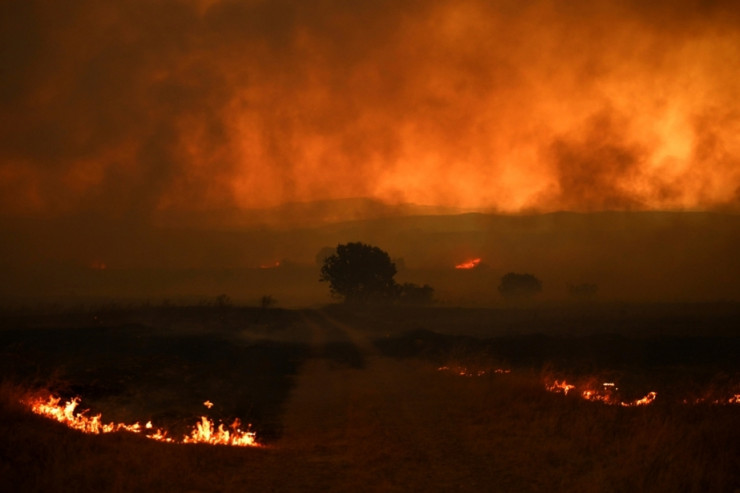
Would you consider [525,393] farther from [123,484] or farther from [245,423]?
[123,484]

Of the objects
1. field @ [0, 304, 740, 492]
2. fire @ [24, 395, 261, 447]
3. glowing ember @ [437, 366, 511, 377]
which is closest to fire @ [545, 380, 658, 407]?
field @ [0, 304, 740, 492]

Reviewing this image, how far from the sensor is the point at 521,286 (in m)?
95.6

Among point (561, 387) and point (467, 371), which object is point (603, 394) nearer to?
point (561, 387)

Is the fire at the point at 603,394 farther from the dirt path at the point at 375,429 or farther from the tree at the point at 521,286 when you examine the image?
the tree at the point at 521,286

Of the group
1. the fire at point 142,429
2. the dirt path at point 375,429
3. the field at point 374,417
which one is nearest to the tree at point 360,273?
the field at point 374,417

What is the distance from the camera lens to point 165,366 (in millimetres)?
21625

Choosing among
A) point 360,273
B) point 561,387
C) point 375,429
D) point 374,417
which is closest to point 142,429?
point 375,429

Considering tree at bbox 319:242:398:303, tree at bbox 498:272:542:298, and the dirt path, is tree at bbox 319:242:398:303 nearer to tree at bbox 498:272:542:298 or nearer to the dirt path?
tree at bbox 498:272:542:298

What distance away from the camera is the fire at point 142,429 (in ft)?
37.0

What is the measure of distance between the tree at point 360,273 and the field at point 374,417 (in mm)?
34012

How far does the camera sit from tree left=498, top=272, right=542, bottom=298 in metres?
95.1

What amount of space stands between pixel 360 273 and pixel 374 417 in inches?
2099

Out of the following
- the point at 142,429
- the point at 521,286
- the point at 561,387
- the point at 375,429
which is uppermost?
the point at 521,286

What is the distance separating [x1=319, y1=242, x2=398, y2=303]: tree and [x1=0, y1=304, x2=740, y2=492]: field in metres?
34.0
